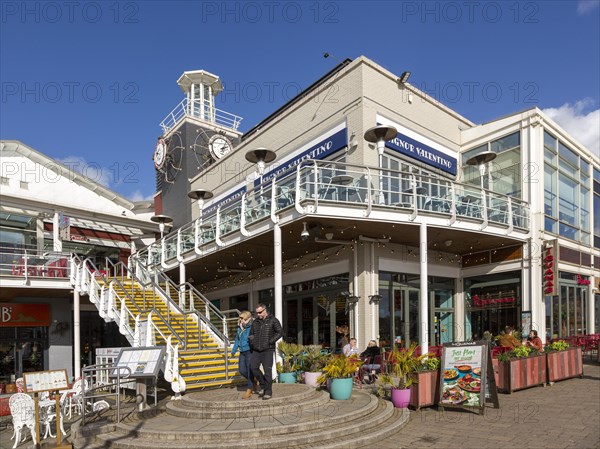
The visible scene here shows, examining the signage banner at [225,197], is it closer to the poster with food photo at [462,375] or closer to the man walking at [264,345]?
the man walking at [264,345]

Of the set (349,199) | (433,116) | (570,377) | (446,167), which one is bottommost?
(570,377)

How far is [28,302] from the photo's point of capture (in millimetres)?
20641

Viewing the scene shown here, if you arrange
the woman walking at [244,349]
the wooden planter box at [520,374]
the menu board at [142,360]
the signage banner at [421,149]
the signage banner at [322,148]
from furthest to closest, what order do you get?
the signage banner at [421,149] → the signage banner at [322,148] → the wooden planter box at [520,374] → the woman walking at [244,349] → the menu board at [142,360]

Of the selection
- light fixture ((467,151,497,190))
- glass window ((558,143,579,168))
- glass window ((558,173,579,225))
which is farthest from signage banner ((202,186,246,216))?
glass window ((558,143,579,168))

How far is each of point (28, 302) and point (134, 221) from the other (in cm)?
712

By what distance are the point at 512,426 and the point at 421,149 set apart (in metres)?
11.7

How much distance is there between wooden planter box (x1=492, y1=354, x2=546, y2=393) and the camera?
10789 millimetres

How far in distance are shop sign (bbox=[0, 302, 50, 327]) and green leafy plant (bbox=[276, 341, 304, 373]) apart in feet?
44.1

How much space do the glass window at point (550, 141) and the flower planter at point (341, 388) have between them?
13.1m

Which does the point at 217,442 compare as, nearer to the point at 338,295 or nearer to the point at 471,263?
the point at 338,295

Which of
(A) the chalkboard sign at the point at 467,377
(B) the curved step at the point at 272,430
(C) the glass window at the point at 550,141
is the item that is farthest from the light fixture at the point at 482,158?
(B) the curved step at the point at 272,430

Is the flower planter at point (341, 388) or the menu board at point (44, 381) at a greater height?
the menu board at point (44, 381)

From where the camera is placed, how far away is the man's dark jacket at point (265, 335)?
9.04 metres

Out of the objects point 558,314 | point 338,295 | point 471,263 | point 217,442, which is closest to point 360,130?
point 338,295
